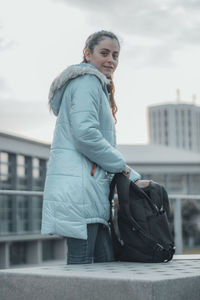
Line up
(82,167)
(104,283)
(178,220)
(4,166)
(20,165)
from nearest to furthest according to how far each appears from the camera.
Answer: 1. (104,283)
2. (82,167)
3. (178,220)
4. (4,166)
5. (20,165)

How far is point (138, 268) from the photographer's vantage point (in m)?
2.53

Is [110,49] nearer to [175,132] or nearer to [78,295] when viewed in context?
[78,295]

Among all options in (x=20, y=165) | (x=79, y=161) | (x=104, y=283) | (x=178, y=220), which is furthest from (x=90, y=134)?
(x=20, y=165)

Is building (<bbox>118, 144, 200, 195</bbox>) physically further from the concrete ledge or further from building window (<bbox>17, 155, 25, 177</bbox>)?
the concrete ledge

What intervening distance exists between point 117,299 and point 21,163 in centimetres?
6084

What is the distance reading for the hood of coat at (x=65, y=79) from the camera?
9.98 feet

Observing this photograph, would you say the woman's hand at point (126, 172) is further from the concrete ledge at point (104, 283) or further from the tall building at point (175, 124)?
the tall building at point (175, 124)

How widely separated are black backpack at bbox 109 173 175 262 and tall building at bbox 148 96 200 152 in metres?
145

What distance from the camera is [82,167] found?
2945 mm

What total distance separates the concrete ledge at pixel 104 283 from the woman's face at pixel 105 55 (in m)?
1.12

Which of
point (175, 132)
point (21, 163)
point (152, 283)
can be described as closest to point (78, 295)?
point (152, 283)

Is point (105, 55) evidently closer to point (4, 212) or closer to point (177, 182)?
point (4, 212)

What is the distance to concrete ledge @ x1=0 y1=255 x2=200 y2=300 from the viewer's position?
2.06 metres

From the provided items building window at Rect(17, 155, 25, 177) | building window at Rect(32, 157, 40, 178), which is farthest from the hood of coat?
building window at Rect(32, 157, 40, 178)
